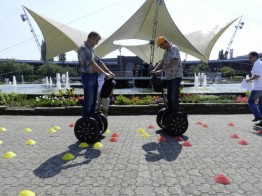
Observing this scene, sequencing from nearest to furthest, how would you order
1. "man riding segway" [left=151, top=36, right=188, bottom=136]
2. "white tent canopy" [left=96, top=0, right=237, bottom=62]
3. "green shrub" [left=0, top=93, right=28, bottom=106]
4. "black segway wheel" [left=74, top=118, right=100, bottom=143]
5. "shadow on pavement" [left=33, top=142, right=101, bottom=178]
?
"shadow on pavement" [left=33, top=142, right=101, bottom=178]
"black segway wheel" [left=74, top=118, right=100, bottom=143]
"man riding segway" [left=151, top=36, right=188, bottom=136]
"green shrub" [left=0, top=93, right=28, bottom=106]
"white tent canopy" [left=96, top=0, right=237, bottom=62]

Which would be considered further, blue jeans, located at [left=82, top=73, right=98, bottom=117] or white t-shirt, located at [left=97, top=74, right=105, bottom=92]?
white t-shirt, located at [left=97, top=74, right=105, bottom=92]

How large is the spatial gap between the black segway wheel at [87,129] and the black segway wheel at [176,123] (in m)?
1.59

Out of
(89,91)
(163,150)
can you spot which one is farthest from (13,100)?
(163,150)

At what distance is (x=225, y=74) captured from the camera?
8162 cm

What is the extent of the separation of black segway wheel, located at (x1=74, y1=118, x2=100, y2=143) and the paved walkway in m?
0.23

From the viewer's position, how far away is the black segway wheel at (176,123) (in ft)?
19.5

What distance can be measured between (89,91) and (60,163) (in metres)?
1.62

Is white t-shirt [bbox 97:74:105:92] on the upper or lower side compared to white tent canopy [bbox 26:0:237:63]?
lower

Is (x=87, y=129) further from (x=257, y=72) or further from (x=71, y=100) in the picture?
(x=71, y=100)

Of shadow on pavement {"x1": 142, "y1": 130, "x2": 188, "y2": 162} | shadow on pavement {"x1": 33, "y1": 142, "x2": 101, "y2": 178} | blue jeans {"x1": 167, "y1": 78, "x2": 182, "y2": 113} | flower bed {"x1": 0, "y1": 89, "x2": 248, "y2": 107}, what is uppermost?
blue jeans {"x1": 167, "y1": 78, "x2": 182, "y2": 113}

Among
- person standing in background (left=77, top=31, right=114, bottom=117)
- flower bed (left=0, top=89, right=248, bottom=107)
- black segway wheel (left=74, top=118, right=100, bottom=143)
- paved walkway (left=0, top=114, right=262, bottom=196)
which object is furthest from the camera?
flower bed (left=0, top=89, right=248, bottom=107)

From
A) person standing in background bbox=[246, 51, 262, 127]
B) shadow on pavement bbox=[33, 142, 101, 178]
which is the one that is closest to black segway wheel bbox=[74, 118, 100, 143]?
shadow on pavement bbox=[33, 142, 101, 178]

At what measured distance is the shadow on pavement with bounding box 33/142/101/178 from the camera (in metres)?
3.80

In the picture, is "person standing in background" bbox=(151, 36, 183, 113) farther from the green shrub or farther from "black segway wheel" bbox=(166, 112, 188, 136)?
the green shrub
